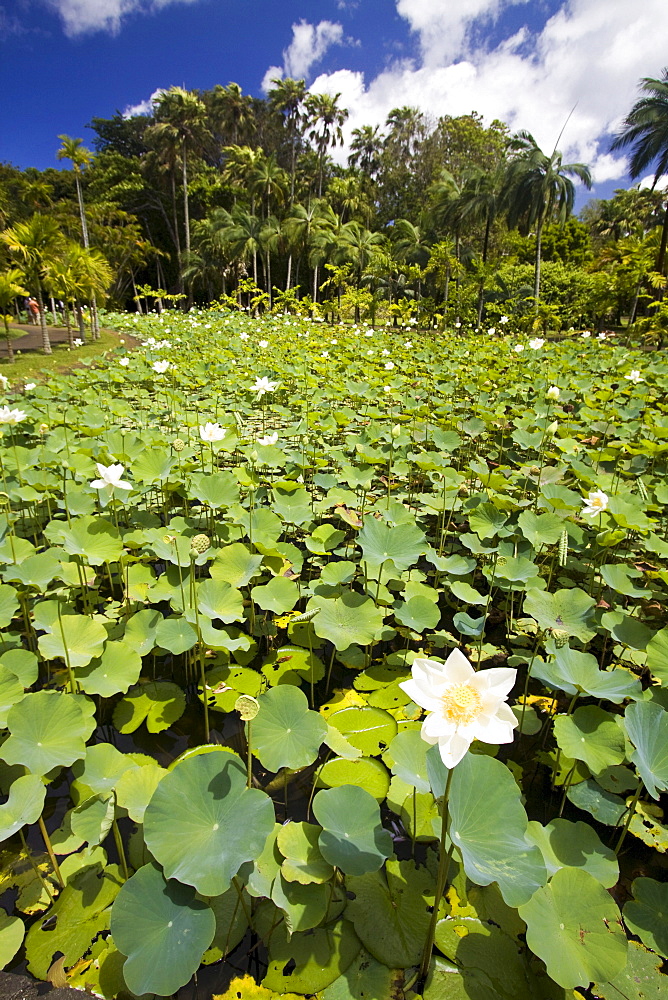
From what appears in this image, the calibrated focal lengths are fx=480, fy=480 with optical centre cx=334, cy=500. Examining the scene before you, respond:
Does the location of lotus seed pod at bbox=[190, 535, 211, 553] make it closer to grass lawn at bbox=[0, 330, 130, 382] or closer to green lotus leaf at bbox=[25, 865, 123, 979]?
green lotus leaf at bbox=[25, 865, 123, 979]

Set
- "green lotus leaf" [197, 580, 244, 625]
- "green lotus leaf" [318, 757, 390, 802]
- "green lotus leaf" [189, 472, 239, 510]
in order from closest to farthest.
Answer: "green lotus leaf" [318, 757, 390, 802], "green lotus leaf" [197, 580, 244, 625], "green lotus leaf" [189, 472, 239, 510]

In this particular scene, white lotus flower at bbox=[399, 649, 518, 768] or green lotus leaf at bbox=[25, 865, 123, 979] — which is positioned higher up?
white lotus flower at bbox=[399, 649, 518, 768]

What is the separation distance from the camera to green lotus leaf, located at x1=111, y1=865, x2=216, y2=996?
0.80 meters

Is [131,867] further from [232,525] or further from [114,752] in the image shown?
[232,525]

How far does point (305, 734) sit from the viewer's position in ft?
3.95

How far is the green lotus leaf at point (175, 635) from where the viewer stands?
5.04 ft

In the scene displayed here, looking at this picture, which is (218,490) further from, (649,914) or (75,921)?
(649,914)

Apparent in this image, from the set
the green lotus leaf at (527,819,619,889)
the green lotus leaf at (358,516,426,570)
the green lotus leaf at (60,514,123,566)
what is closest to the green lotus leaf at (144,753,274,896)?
the green lotus leaf at (527,819,619,889)

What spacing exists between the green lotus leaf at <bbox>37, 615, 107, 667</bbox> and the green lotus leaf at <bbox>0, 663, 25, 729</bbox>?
0.21 m

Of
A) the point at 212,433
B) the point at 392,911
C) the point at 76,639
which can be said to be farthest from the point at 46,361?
the point at 392,911

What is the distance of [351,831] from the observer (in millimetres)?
1014

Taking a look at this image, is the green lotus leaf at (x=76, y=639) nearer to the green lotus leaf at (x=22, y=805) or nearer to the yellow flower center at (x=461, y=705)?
the green lotus leaf at (x=22, y=805)

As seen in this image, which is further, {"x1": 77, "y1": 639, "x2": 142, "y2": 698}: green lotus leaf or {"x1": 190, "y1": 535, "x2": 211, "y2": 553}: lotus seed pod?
{"x1": 77, "y1": 639, "x2": 142, "y2": 698}: green lotus leaf

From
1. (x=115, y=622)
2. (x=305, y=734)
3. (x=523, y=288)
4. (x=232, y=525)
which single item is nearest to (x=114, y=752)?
(x=305, y=734)
